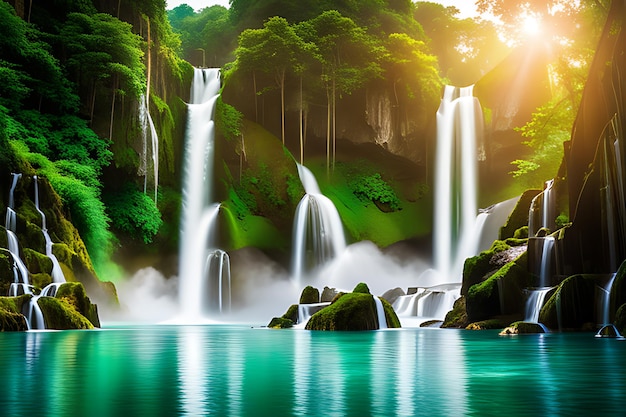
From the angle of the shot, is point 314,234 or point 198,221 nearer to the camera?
point 198,221

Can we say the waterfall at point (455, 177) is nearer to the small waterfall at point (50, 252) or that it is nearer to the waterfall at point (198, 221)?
the waterfall at point (198, 221)

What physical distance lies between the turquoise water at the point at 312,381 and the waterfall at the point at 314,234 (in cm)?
2851

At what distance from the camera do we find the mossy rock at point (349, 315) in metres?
19.2

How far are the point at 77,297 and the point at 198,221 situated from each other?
1775 centimetres

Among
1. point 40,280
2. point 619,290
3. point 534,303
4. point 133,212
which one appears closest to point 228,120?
point 133,212

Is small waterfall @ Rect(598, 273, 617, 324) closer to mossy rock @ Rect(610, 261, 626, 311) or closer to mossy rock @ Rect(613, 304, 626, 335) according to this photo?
mossy rock @ Rect(610, 261, 626, 311)

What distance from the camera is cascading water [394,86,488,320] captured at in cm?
4406

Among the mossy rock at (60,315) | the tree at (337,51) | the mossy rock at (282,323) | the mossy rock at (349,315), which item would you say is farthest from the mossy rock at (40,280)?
the tree at (337,51)

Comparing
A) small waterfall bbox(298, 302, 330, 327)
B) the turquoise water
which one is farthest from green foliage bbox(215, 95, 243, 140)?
the turquoise water

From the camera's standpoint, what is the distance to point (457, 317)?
24109 millimetres

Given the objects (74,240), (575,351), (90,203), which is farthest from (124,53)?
(575,351)

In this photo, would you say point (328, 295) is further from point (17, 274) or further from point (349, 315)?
point (17, 274)

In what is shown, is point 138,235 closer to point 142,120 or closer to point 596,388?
point 142,120

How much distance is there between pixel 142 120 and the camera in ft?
122
